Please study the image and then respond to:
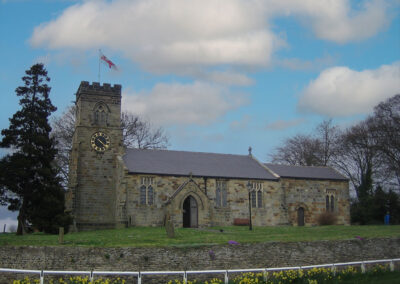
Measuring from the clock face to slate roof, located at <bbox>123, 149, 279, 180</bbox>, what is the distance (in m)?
2.11

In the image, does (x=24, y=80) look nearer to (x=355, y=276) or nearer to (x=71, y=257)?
(x=71, y=257)

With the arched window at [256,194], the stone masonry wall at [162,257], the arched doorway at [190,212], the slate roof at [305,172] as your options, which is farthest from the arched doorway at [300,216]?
the stone masonry wall at [162,257]

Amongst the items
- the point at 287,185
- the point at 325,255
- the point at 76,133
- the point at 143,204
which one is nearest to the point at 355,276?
the point at 325,255

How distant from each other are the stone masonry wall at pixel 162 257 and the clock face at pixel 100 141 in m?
23.1

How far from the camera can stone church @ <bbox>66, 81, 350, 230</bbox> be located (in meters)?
41.3

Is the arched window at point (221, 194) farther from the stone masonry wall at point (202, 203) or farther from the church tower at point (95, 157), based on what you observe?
the church tower at point (95, 157)

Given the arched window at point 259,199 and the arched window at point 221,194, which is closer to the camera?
the arched window at point 221,194

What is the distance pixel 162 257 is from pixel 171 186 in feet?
67.9

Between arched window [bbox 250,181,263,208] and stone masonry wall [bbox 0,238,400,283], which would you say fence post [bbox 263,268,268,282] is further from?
arched window [bbox 250,181,263,208]

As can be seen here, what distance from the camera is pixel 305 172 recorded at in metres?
49.9

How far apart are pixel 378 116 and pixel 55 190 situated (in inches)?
1290

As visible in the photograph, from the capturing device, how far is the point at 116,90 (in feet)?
152

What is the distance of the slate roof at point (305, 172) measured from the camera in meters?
48.3

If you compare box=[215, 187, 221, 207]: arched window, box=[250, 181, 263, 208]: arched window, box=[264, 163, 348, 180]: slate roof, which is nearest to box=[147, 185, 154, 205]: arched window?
box=[215, 187, 221, 207]: arched window
